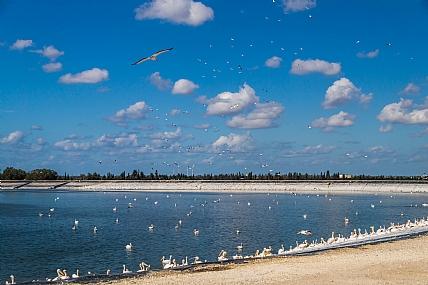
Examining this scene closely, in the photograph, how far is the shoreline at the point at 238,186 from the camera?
123m

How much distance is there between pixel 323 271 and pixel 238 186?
123m

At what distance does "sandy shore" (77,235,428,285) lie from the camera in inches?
709

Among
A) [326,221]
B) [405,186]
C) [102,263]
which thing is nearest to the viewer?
[102,263]

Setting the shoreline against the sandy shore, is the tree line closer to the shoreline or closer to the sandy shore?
the shoreline

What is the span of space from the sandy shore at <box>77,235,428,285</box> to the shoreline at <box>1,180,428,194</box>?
101416mm

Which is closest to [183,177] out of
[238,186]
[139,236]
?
[238,186]

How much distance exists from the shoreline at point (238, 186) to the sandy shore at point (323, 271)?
333ft

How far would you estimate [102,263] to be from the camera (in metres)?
28.0

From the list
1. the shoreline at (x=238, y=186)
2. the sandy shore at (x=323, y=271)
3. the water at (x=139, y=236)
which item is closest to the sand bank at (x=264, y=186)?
the shoreline at (x=238, y=186)

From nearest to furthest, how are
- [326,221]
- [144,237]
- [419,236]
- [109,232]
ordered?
1. [419,236]
2. [144,237]
3. [109,232]
4. [326,221]

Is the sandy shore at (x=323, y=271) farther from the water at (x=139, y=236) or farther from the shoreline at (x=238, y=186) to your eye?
the shoreline at (x=238, y=186)

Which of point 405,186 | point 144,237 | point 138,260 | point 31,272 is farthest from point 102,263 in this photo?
point 405,186

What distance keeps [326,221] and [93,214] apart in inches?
1242

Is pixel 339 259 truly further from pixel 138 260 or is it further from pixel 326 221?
pixel 326 221
